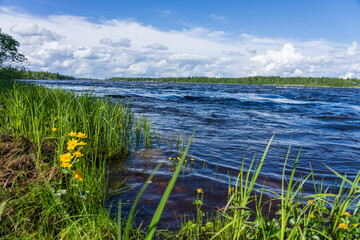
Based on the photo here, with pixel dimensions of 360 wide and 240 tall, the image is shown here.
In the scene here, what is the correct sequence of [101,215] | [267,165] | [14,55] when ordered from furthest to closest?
[14,55]
[267,165]
[101,215]

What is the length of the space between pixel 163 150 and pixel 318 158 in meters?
3.95

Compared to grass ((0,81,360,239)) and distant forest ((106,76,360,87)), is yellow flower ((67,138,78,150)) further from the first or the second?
distant forest ((106,76,360,87))

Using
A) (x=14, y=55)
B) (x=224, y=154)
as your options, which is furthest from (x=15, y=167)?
(x=14, y=55)

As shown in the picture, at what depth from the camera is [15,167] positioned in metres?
2.90

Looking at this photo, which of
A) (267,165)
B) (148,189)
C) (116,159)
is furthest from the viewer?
(267,165)

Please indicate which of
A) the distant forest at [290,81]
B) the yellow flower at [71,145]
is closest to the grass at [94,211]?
the yellow flower at [71,145]

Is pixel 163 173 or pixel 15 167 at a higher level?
pixel 15 167

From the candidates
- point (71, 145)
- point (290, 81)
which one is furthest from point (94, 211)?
point (290, 81)

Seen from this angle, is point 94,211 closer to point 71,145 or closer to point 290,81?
point 71,145

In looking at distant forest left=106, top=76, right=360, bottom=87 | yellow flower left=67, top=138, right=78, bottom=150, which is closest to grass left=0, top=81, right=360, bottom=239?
Result: yellow flower left=67, top=138, right=78, bottom=150

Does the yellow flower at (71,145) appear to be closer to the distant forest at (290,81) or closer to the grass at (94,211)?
the grass at (94,211)

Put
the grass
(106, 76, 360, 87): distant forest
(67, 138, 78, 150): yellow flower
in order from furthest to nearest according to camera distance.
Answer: (106, 76, 360, 87): distant forest → (67, 138, 78, 150): yellow flower → the grass

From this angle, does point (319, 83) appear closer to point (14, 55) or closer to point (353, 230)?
point (14, 55)

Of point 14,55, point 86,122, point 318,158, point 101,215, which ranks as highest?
point 14,55
